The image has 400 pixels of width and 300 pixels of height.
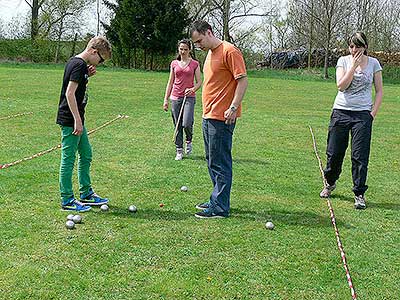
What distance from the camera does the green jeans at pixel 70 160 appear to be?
578 centimetres

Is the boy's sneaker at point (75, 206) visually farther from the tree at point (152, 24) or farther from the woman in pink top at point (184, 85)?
the tree at point (152, 24)

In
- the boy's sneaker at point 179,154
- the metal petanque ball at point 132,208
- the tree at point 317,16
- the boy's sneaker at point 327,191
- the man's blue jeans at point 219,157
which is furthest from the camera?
the tree at point 317,16

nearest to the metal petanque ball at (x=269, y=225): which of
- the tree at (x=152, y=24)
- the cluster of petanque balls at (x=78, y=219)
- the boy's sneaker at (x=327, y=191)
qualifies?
the cluster of petanque balls at (x=78, y=219)

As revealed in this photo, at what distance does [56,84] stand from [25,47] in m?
18.2

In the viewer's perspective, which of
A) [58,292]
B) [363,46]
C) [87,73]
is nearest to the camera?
[58,292]

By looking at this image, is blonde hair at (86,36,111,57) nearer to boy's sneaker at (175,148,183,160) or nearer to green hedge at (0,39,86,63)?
boy's sneaker at (175,148,183,160)

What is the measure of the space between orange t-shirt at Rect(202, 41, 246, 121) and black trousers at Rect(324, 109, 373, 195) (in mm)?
1458

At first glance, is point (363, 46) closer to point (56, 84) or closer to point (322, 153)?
point (322, 153)

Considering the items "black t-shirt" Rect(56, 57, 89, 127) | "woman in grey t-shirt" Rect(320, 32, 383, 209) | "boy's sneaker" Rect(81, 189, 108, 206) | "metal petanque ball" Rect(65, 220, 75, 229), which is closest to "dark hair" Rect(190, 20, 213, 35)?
"black t-shirt" Rect(56, 57, 89, 127)

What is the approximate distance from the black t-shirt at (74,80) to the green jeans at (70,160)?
104 millimetres

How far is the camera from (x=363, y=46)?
611 cm

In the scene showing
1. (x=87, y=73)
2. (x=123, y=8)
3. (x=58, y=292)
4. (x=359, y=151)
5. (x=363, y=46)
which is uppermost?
(x=123, y=8)

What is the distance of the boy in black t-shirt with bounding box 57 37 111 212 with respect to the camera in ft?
18.2

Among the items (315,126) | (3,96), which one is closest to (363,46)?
(315,126)
